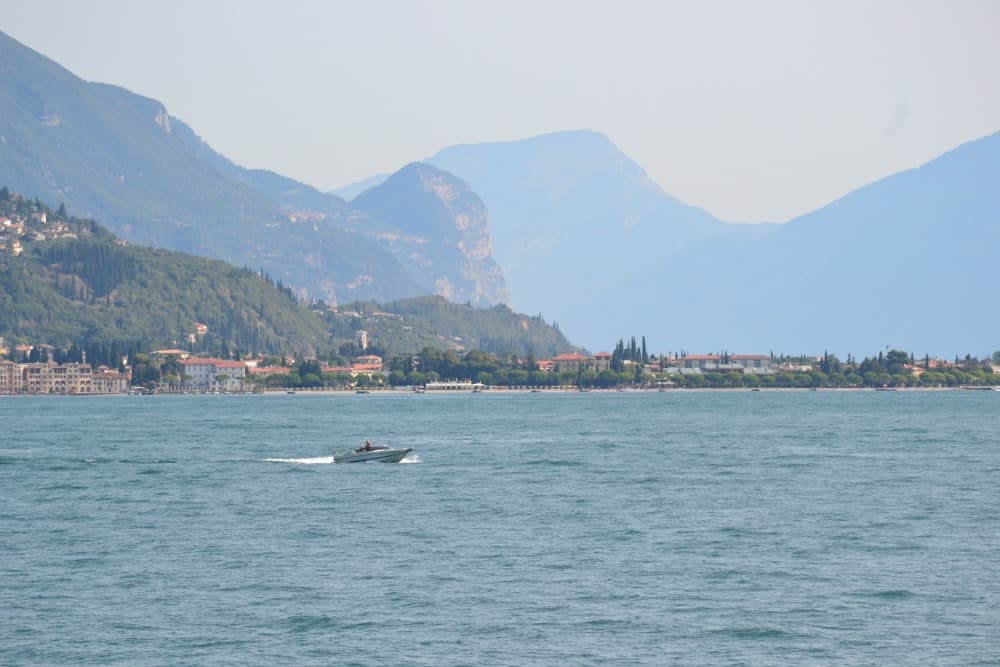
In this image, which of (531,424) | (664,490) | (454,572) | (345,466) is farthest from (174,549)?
(531,424)

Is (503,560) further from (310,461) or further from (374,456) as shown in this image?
(310,461)

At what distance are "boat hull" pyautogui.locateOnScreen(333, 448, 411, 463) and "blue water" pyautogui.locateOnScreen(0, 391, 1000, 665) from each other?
64 cm

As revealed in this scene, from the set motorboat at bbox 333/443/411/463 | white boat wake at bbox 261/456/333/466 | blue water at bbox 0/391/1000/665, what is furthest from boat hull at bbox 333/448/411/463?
white boat wake at bbox 261/456/333/466

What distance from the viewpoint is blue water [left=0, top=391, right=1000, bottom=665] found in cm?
4819

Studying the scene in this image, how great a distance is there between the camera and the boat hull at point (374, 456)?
360ft

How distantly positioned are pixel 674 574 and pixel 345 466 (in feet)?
172

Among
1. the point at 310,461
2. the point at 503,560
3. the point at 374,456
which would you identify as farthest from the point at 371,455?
the point at 503,560

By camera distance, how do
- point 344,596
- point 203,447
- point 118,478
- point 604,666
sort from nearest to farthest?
point 604,666, point 344,596, point 118,478, point 203,447

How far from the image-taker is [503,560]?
2469 inches

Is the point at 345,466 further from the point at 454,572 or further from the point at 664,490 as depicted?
the point at 454,572

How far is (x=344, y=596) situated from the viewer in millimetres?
55094

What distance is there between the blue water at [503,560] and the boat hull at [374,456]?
64 centimetres

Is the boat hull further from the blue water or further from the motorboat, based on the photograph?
the blue water

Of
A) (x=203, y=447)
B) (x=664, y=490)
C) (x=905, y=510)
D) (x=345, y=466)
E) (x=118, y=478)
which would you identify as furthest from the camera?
(x=203, y=447)
